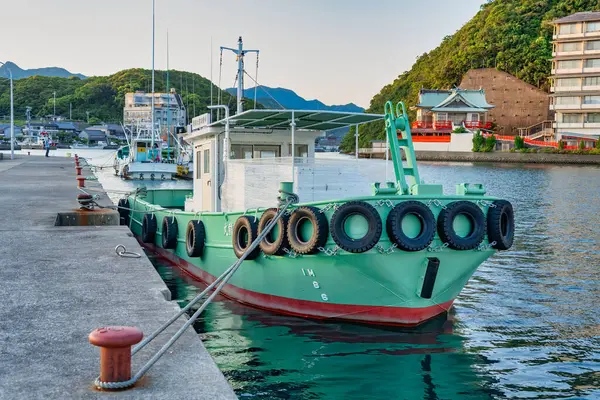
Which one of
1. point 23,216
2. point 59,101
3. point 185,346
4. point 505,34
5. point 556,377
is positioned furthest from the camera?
point 59,101

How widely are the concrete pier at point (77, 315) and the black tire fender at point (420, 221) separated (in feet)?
11.0

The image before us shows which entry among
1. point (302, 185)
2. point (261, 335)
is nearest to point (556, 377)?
point (261, 335)

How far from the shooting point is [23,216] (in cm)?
1403

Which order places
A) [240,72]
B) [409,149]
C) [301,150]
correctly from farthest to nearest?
[240,72] → [301,150] → [409,149]

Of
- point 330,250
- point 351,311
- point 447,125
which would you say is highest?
point 447,125

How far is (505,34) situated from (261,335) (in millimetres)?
110679

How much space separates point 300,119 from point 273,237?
3.13 metres

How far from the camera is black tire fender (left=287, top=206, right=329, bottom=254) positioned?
977 centimetres

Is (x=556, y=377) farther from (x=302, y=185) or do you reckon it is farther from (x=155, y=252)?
(x=155, y=252)

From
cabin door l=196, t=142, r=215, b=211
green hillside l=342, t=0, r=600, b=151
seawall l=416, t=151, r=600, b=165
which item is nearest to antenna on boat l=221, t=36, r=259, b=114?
cabin door l=196, t=142, r=215, b=211

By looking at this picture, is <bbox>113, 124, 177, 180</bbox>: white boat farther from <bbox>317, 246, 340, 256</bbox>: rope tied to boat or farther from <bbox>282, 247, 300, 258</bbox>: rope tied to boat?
<bbox>317, 246, 340, 256</bbox>: rope tied to boat

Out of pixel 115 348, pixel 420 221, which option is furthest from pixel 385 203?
pixel 115 348

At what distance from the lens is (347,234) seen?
9641 millimetres

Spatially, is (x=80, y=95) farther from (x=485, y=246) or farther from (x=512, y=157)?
(x=485, y=246)
